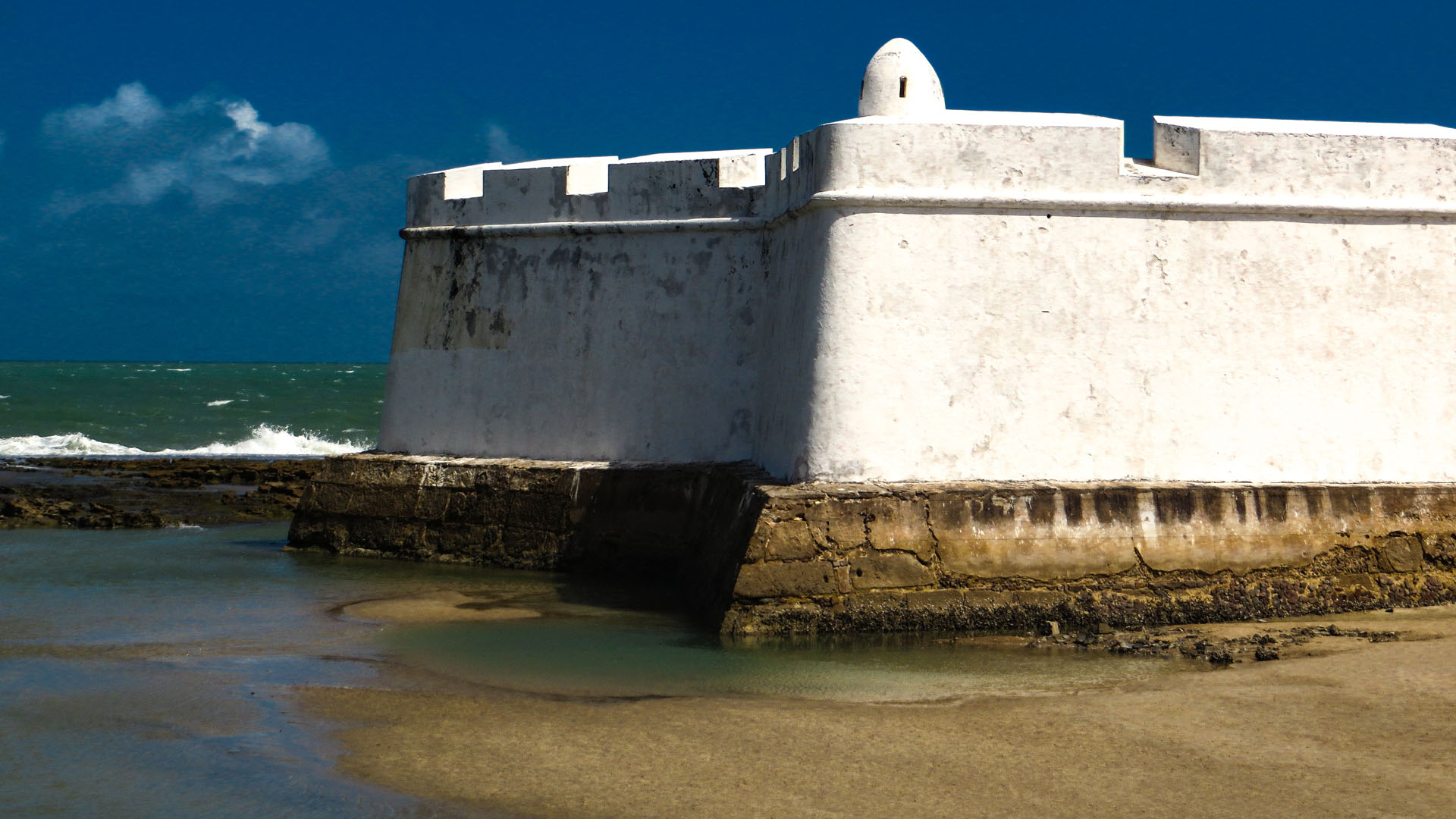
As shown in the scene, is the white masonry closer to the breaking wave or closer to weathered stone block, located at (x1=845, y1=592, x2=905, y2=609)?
weathered stone block, located at (x1=845, y1=592, x2=905, y2=609)

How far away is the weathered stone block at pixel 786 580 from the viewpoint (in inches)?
322

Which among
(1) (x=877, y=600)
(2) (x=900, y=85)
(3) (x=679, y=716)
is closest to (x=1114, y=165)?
(2) (x=900, y=85)

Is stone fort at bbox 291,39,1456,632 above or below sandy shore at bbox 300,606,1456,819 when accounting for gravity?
above

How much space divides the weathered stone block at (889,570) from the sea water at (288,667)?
0.32m

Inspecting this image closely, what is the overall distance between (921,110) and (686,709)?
522cm

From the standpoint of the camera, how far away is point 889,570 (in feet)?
27.1

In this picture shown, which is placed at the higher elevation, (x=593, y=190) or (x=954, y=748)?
(x=593, y=190)

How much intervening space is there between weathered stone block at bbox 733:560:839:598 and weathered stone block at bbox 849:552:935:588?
6.9 inches

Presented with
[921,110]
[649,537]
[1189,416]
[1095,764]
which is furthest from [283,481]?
[1095,764]

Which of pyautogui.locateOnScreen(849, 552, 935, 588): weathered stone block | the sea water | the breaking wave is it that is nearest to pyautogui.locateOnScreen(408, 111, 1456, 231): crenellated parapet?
pyautogui.locateOnScreen(849, 552, 935, 588): weathered stone block

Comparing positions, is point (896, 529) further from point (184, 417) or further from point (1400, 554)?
point (184, 417)

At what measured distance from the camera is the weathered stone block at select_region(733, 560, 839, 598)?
8180 mm

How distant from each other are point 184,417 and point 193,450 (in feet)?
27.9

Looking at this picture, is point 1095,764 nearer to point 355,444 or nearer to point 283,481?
point 283,481
